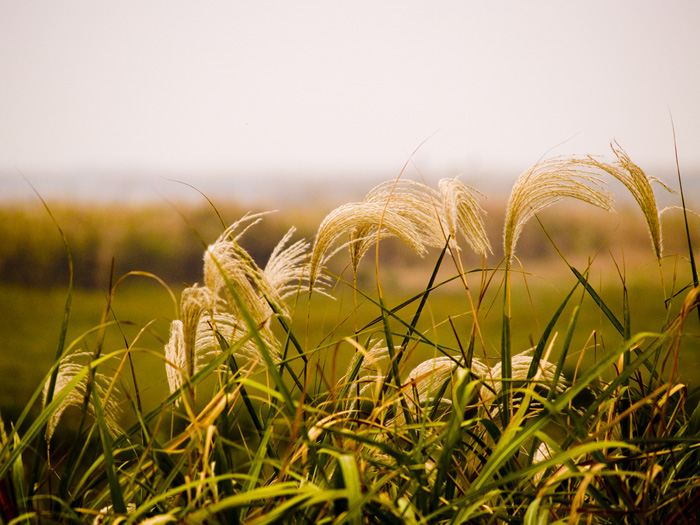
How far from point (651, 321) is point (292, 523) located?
1.55 metres

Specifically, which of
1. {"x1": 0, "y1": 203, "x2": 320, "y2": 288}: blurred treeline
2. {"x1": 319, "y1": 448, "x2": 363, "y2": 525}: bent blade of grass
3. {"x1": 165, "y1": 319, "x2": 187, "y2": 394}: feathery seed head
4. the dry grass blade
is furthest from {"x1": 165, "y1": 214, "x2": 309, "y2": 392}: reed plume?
{"x1": 0, "y1": 203, "x2": 320, "y2": 288}: blurred treeline

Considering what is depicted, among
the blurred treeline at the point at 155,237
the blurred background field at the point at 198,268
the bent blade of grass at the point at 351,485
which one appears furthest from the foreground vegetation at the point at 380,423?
the blurred treeline at the point at 155,237

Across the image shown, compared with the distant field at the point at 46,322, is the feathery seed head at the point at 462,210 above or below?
above

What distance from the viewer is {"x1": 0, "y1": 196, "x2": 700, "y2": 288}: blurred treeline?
1840mm

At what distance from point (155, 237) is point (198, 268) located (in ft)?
0.66

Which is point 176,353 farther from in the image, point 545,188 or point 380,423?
point 545,188

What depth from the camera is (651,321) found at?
1.68 meters

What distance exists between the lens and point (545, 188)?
2.34ft

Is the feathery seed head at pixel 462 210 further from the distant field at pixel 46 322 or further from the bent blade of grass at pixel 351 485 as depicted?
the distant field at pixel 46 322

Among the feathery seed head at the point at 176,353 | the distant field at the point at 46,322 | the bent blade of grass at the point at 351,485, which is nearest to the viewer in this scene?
the bent blade of grass at the point at 351,485

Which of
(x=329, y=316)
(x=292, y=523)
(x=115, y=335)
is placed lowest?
(x=115, y=335)

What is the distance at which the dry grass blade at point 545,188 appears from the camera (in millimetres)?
703

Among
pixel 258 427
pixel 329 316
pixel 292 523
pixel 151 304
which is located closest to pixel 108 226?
pixel 151 304

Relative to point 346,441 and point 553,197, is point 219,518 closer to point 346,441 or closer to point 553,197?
point 346,441
